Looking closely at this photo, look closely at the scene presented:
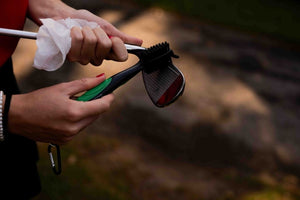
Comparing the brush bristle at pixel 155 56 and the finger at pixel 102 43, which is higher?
the brush bristle at pixel 155 56

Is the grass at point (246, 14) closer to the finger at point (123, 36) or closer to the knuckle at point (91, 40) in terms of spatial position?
the finger at point (123, 36)

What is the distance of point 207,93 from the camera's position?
2.74m

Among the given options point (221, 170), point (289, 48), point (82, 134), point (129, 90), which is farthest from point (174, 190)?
point (289, 48)

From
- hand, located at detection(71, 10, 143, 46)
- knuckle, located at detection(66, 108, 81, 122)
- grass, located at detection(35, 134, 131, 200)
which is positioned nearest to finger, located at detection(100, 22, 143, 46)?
hand, located at detection(71, 10, 143, 46)

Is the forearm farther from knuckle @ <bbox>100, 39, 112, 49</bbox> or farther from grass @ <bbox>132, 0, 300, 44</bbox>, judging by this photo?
grass @ <bbox>132, 0, 300, 44</bbox>

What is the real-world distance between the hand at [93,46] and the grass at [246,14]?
3.02 m

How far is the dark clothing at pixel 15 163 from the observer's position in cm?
115

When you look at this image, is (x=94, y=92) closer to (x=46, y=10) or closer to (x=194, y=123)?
(x=46, y=10)

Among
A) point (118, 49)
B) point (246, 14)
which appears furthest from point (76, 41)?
point (246, 14)

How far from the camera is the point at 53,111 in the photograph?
2.59ft

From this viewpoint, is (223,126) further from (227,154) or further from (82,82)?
(82,82)

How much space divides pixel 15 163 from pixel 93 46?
26.8 inches

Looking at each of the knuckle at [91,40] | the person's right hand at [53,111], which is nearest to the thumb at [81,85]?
the person's right hand at [53,111]

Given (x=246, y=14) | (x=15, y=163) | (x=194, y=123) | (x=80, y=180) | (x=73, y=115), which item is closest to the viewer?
(x=73, y=115)
